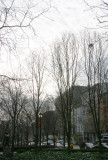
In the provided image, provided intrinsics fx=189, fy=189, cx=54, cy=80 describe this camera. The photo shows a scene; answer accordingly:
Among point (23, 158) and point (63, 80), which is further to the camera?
point (63, 80)

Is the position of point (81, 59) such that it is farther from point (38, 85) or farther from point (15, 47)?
point (15, 47)

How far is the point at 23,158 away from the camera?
497 inches

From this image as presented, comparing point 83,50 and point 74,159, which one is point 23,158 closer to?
point 74,159

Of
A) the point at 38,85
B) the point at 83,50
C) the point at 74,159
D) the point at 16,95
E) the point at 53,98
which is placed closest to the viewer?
the point at 74,159

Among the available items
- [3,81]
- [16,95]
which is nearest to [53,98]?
[16,95]

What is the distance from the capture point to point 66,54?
16062 mm

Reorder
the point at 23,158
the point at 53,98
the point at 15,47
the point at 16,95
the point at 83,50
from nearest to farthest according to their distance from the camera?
the point at 15,47 → the point at 23,158 → the point at 83,50 → the point at 16,95 → the point at 53,98

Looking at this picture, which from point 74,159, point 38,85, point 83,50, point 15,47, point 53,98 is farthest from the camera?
point 53,98

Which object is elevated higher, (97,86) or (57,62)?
(57,62)

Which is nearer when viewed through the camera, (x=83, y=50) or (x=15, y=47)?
(x=15, y=47)

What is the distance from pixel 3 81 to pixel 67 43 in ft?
30.3

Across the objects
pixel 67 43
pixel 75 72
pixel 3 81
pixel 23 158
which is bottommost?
pixel 23 158

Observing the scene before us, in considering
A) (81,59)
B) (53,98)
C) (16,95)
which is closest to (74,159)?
(81,59)

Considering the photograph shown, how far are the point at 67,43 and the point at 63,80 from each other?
3186 mm
